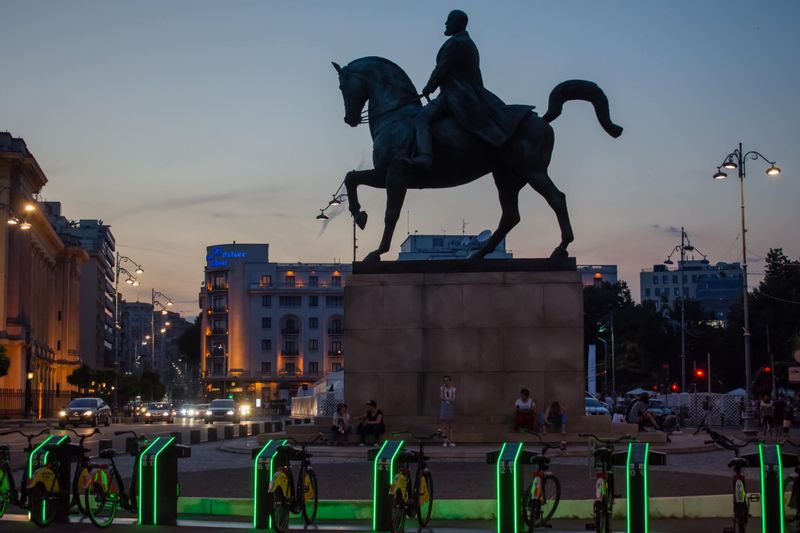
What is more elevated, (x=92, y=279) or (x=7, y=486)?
(x=92, y=279)

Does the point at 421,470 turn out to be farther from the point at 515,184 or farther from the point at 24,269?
the point at 24,269

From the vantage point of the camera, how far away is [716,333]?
329ft

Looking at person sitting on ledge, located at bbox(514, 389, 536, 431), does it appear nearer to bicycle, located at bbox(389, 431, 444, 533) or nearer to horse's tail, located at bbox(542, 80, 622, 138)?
horse's tail, located at bbox(542, 80, 622, 138)

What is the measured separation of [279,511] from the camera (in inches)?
559

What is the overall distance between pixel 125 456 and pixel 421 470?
1554 cm

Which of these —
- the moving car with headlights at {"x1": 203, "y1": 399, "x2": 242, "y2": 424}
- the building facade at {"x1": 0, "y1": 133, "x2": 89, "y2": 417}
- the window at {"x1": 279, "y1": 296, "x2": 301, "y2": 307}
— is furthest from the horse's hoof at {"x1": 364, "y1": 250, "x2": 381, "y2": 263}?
the window at {"x1": 279, "y1": 296, "x2": 301, "y2": 307}

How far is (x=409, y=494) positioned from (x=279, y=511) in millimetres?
1509

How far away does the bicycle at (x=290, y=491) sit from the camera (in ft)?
46.7

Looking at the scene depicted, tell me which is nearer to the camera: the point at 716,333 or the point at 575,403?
the point at 575,403

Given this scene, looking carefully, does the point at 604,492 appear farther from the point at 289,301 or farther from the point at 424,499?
the point at 289,301

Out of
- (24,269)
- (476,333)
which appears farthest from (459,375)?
(24,269)

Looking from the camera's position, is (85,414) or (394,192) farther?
(85,414)

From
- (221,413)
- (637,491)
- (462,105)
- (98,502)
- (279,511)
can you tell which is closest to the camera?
(637,491)

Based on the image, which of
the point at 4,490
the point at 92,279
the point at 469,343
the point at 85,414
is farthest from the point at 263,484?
the point at 92,279
